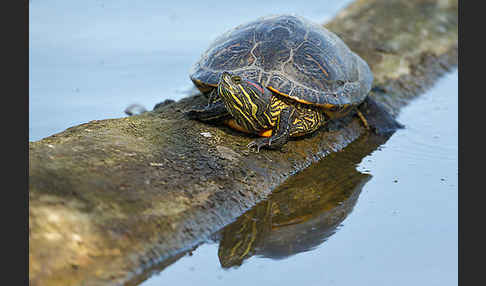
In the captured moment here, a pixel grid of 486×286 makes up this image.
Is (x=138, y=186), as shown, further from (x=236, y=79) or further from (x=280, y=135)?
(x=280, y=135)

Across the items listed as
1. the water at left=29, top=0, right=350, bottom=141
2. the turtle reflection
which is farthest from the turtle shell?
the water at left=29, top=0, right=350, bottom=141

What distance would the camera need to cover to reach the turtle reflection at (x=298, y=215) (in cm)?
400

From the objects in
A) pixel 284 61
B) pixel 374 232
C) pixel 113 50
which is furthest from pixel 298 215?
pixel 113 50

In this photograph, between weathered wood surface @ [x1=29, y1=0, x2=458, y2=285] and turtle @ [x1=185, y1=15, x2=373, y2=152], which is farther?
turtle @ [x1=185, y1=15, x2=373, y2=152]

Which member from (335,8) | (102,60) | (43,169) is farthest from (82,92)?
(335,8)

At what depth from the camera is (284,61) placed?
17.0 ft

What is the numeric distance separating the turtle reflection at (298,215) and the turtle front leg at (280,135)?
0.36 m

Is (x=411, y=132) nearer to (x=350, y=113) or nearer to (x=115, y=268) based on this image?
(x=350, y=113)

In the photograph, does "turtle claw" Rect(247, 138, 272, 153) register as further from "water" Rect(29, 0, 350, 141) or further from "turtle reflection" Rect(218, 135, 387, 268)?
"water" Rect(29, 0, 350, 141)

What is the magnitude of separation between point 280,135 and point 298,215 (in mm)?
802

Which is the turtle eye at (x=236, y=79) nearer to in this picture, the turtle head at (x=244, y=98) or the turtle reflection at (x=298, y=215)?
the turtle head at (x=244, y=98)

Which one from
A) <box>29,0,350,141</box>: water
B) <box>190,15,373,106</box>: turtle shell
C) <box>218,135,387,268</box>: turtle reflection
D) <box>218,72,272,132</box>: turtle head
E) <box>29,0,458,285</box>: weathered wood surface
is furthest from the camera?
<box>29,0,350,141</box>: water

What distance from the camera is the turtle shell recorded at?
16.7 ft

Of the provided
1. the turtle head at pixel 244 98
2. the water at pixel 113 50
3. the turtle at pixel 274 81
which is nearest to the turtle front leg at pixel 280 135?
the turtle at pixel 274 81
